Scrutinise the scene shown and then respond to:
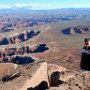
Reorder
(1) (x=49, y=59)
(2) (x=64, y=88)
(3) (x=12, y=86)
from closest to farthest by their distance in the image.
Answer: (2) (x=64, y=88) < (3) (x=12, y=86) < (1) (x=49, y=59)

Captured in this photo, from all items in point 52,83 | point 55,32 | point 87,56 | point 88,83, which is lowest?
point 55,32

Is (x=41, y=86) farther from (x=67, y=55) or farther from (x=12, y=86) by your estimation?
(x=67, y=55)

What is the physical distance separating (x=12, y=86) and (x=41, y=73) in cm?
259

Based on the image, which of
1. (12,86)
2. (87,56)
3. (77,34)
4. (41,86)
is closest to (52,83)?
(41,86)

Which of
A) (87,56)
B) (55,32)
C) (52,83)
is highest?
(87,56)

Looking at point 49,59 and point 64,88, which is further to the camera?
point 49,59

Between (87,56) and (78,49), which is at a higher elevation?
(87,56)

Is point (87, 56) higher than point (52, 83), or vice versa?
point (87, 56)

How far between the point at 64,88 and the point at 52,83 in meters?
4.12

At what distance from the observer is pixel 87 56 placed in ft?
44.2

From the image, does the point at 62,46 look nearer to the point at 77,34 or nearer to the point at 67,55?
the point at 67,55

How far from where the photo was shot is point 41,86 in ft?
51.3

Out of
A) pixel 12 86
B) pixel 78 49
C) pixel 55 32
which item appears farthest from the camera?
pixel 55 32

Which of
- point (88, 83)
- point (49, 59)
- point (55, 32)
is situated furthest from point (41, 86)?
point (55, 32)
